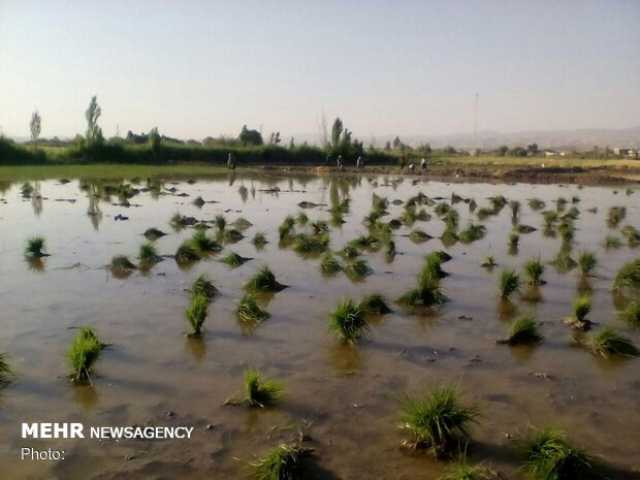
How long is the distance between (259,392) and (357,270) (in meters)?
5.86

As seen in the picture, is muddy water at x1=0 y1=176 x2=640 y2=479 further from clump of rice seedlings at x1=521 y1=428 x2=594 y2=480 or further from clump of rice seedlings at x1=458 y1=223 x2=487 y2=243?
clump of rice seedlings at x1=458 y1=223 x2=487 y2=243

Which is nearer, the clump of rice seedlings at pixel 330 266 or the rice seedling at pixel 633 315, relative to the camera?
the rice seedling at pixel 633 315

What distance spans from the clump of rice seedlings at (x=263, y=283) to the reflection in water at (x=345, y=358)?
2781 mm

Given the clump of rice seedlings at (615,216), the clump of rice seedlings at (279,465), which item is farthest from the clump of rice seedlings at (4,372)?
the clump of rice seedlings at (615,216)

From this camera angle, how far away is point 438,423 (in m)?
4.89

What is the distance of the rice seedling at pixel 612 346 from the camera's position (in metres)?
7.39

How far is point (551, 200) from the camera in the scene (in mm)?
27281

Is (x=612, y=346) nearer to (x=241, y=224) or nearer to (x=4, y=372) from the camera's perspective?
(x=4, y=372)

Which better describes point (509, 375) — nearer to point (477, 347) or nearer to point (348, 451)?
point (477, 347)

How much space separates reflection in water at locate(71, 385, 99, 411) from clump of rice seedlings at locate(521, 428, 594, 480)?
3922 mm

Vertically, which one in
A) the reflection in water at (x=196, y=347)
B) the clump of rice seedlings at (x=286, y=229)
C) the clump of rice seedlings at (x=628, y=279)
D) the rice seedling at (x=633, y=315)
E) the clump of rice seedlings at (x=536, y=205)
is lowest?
the reflection in water at (x=196, y=347)

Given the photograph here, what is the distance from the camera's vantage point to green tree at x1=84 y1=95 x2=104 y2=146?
47.5 meters

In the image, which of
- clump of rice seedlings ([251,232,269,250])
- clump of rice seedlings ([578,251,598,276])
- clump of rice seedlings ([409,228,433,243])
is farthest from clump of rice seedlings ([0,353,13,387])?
clump of rice seedlings ([409,228,433,243])

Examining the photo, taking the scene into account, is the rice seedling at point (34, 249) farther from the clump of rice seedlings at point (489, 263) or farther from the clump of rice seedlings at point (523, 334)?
the clump of rice seedlings at point (523, 334)
